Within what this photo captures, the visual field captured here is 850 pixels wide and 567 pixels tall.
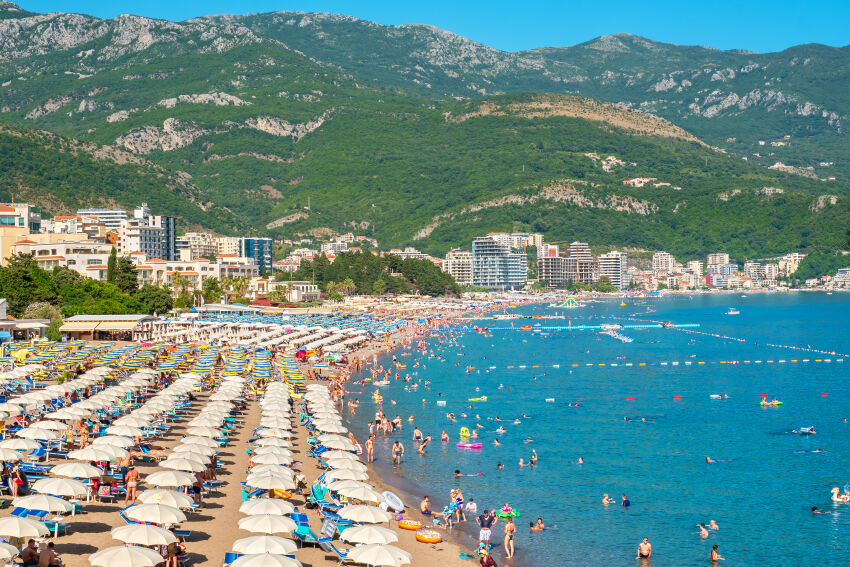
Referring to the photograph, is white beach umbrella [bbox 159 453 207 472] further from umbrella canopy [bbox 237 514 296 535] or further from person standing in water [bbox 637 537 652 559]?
person standing in water [bbox 637 537 652 559]

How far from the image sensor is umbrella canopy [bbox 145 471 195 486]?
29922 mm

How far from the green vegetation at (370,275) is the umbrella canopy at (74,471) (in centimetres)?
13532

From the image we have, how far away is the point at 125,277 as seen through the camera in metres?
109

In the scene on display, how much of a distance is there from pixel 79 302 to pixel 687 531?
253 feet

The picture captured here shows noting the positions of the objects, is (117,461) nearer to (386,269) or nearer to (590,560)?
(590,560)

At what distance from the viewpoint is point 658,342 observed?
11138 cm

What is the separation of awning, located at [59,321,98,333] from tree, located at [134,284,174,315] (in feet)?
63.6

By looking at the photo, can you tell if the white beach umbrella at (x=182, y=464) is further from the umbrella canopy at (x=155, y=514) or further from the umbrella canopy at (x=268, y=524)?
the umbrella canopy at (x=268, y=524)

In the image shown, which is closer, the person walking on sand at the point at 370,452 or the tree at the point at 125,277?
the person walking on sand at the point at 370,452

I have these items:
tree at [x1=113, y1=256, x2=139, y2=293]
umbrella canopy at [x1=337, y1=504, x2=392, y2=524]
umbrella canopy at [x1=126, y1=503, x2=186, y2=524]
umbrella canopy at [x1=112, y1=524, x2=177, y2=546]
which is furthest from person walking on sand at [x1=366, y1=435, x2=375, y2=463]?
tree at [x1=113, y1=256, x2=139, y2=293]

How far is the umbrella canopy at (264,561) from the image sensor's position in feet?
74.4

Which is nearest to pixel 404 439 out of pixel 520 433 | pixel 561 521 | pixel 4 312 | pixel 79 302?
pixel 520 433

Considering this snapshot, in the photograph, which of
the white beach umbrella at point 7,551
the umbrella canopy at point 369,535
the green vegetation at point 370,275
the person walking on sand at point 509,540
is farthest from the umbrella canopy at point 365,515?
the green vegetation at point 370,275

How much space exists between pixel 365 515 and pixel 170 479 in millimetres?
6834
